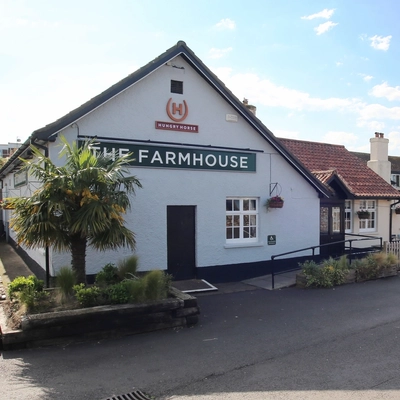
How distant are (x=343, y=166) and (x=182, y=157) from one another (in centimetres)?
1022

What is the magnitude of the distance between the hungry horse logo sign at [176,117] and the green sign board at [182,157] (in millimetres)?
530

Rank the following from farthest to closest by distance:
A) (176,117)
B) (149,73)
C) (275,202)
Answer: (275,202)
(176,117)
(149,73)

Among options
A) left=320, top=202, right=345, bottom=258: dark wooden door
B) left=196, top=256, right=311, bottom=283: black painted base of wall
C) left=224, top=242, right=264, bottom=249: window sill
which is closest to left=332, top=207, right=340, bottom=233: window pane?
left=320, top=202, right=345, bottom=258: dark wooden door

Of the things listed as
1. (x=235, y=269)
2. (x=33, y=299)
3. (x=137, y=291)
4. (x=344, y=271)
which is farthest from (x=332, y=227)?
(x=33, y=299)

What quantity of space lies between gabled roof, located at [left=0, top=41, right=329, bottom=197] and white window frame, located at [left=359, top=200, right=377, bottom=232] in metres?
4.35

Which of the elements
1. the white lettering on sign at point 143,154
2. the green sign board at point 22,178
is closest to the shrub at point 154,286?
the white lettering on sign at point 143,154

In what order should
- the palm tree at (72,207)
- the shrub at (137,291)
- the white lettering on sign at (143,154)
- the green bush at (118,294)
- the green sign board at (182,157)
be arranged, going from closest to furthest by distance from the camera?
the palm tree at (72,207) → the green bush at (118,294) → the shrub at (137,291) → the green sign board at (182,157) → the white lettering on sign at (143,154)

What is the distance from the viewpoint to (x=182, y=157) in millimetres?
10734

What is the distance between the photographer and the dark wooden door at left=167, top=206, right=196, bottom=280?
10.7m

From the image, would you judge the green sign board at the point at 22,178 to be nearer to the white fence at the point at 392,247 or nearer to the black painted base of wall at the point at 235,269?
the black painted base of wall at the point at 235,269

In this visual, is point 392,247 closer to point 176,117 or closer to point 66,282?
point 176,117

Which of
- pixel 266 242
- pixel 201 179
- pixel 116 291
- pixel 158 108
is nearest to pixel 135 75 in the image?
pixel 158 108

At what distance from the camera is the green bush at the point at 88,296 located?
674 cm

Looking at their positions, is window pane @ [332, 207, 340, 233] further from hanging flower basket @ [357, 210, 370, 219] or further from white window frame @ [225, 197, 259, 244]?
white window frame @ [225, 197, 259, 244]
